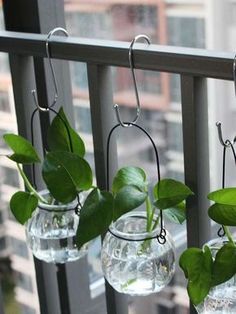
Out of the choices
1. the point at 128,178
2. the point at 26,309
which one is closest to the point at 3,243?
the point at 26,309

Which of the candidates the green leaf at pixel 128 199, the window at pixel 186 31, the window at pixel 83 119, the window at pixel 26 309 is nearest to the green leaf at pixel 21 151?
the green leaf at pixel 128 199

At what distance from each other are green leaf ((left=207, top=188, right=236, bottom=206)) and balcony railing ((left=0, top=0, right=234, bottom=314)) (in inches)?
3.7

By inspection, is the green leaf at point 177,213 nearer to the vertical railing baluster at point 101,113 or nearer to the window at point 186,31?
the vertical railing baluster at point 101,113

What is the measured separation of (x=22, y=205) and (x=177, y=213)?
0.30 metres

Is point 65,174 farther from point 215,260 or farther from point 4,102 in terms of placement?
point 4,102

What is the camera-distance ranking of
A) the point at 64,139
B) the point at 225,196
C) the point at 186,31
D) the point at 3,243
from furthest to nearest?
1. the point at 3,243
2. the point at 186,31
3. the point at 64,139
4. the point at 225,196

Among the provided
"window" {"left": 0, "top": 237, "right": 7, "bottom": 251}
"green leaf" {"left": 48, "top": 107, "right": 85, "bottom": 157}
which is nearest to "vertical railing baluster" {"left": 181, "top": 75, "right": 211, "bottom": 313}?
"green leaf" {"left": 48, "top": 107, "right": 85, "bottom": 157}

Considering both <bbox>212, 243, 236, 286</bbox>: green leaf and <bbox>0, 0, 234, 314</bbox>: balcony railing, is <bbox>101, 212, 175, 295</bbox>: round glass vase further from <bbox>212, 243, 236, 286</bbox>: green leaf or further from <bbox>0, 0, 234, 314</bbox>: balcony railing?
<bbox>212, 243, 236, 286</bbox>: green leaf

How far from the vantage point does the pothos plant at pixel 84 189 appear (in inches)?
38.2

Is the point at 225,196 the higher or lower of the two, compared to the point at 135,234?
higher

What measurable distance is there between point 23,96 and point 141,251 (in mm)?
424

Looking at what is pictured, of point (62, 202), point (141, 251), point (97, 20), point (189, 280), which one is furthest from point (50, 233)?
point (97, 20)

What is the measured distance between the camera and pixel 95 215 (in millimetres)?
994

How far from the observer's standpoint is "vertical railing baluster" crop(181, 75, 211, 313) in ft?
3.10
